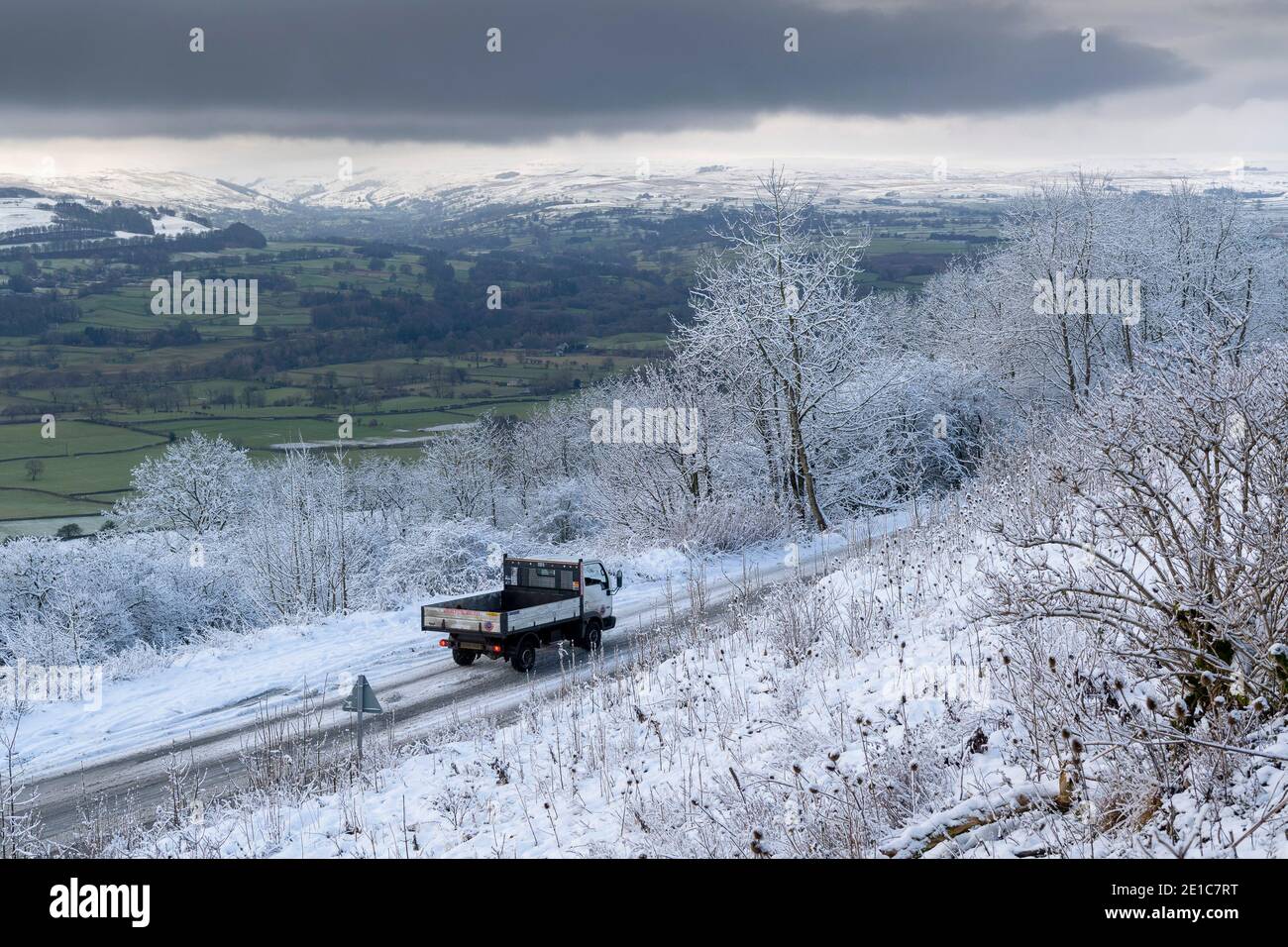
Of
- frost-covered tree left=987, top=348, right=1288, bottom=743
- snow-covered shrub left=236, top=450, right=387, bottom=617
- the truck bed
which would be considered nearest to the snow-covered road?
the truck bed

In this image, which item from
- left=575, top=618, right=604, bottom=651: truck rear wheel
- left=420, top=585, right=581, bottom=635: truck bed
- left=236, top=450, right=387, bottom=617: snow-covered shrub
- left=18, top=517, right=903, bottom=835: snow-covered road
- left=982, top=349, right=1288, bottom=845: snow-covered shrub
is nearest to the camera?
left=982, top=349, right=1288, bottom=845: snow-covered shrub

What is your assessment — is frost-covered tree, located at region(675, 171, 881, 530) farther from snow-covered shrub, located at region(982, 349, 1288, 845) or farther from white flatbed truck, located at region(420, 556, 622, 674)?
snow-covered shrub, located at region(982, 349, 1288, 845)

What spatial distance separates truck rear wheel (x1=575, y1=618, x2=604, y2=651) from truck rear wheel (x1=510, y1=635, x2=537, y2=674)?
1182 millimetres

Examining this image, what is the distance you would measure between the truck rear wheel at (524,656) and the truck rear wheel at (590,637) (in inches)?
46.6

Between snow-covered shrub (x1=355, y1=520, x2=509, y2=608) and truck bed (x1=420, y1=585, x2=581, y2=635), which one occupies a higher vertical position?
truck bed (x1=420, y1=585, x2=581, y2=635)

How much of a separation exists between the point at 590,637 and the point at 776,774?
9744 millimetres

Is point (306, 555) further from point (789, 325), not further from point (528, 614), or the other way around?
point (528, 614)

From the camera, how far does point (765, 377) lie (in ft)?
109

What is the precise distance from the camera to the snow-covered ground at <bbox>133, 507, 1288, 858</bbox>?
18.9ft

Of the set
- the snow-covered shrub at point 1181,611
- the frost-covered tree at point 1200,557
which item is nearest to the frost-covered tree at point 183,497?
the snow-covered shrub at point 1181,611

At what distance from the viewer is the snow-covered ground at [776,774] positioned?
576cm
